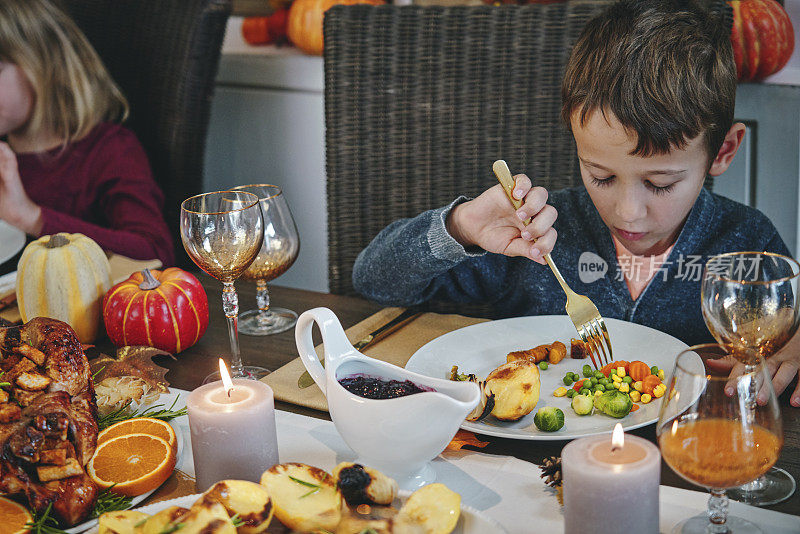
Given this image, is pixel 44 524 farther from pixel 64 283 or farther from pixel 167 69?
pixel 167 69

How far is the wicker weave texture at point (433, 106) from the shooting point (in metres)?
1.51

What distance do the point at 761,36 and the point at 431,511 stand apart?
1640 mm

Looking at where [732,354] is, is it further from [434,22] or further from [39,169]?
[39,169]

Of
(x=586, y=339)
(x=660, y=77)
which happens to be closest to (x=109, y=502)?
(x=586, y=339)

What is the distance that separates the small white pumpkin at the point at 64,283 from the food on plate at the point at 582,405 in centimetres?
72

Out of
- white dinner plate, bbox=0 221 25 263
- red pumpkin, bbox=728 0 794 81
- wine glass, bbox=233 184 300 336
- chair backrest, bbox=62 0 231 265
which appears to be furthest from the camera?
chair backrest, bbox=62 0 231 265

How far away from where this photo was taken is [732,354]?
0.77 m

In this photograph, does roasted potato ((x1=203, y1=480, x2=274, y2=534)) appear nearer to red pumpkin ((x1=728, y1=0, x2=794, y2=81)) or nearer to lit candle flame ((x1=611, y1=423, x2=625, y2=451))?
lit candle flame ((x1=611, y1=423, x2=625, y2=451))

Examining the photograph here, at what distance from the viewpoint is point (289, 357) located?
1.14 m

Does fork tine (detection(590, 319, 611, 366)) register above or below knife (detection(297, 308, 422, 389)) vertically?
above

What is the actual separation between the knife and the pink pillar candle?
235 mm

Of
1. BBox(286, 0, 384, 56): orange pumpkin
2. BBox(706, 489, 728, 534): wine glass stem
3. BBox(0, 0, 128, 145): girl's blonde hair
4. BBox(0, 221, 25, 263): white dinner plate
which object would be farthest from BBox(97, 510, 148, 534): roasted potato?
BBox(286, 0, 384, 56): orange pumpkin

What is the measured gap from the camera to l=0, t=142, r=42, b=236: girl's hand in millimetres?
1720

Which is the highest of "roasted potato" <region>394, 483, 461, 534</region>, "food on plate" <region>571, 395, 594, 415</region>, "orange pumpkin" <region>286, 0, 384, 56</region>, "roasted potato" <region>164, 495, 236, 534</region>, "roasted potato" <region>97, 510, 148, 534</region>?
"orange pumpkin" <region>286, 0, 384, 56</region>
